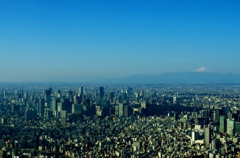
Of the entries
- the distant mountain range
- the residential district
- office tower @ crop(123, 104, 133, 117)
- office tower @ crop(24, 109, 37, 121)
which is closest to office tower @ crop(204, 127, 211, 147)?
the residential district

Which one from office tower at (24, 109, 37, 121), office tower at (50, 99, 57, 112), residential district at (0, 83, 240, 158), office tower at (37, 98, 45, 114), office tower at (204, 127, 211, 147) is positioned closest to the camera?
residential district at (0, 83, 240, 158)

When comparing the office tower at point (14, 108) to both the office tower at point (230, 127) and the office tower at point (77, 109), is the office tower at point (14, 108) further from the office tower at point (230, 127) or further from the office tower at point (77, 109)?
the office tower at point (230, 127)

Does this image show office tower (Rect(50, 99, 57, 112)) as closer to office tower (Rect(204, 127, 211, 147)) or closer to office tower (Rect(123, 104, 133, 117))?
office tower (Rect(123, 104, 133, 117))

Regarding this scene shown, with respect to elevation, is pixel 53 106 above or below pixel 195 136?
above

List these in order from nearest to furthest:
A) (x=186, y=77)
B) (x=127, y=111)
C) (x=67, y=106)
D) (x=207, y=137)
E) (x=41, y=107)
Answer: (x=207, y=137) → (x=127, y=111) → (x=41, y=107) → (x=67, y=106) → (x=186, y=77)

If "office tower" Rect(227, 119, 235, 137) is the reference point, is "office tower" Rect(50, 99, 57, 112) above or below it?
above

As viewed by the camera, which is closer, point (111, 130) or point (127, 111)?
point (111, 130)

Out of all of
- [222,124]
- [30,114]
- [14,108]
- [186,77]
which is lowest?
[222,124]

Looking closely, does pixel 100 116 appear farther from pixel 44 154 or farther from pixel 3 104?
pixel 44 154

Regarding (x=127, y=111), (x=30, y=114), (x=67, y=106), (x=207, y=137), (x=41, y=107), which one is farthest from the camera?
(x=67, y=106)

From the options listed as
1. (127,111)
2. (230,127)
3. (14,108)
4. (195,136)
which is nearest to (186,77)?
(127,111)

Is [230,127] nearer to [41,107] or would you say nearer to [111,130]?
[111,130]
